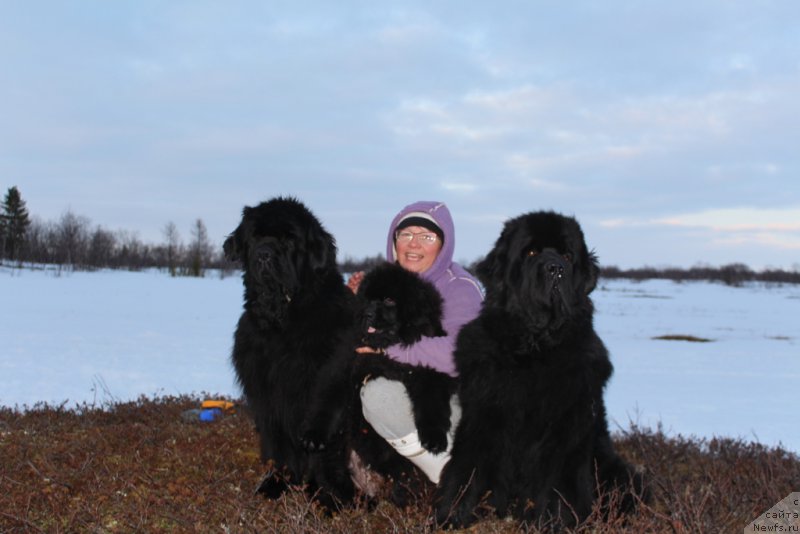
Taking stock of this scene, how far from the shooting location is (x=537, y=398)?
3.33m

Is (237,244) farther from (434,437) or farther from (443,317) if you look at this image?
(434,437)

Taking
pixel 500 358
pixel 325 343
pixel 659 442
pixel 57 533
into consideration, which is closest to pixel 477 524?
pixel 500 358

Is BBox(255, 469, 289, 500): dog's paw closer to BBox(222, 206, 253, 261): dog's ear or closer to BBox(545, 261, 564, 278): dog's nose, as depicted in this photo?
BBox(222, 206, 253, 261): dog's ear

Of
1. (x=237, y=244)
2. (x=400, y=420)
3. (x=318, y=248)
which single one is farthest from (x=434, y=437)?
(x=237, y=244)

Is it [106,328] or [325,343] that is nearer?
[325,343]

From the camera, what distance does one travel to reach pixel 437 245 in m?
4.43

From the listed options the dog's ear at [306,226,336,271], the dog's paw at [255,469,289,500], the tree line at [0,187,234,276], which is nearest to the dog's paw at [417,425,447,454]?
the dog's paw at [255,469,289,500]

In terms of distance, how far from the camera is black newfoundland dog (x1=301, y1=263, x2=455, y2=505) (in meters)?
3.68

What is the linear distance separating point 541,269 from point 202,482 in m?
2.63

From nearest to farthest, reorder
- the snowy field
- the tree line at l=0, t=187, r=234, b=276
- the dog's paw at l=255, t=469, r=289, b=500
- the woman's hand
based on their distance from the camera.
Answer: the woman's hand, the dog's paw at l=255, t=469, r=289, b=500, the snowy field, the tree line at l=0, t=187, r=234, b=276

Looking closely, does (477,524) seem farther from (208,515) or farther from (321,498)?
(208,515)

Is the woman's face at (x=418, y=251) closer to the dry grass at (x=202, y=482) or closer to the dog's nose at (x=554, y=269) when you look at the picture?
the dog's nose at (x=554, y=269)

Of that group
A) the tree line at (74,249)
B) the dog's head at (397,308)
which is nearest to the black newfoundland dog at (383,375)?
the dog's head at (397,308)

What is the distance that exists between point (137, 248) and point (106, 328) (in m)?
78.2
